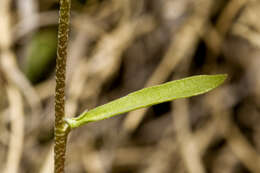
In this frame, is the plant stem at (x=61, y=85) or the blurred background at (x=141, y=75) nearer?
the plant stem at (x=61, y=85)

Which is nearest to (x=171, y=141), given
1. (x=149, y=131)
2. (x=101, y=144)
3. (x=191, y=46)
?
(x=149, y=131)

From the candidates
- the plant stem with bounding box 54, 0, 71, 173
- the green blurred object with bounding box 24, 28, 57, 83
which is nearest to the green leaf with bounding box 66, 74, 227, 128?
the plant stem with bounding box 54, 0, 71, 173

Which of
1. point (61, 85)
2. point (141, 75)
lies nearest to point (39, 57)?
point (141, 75)

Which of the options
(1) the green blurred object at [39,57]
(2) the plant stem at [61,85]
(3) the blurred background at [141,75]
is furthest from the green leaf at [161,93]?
(1) the green blurred object at [39,57]

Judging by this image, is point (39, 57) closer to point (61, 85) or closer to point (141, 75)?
point (141, 75)

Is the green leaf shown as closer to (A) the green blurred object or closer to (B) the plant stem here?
(B) the plant stem

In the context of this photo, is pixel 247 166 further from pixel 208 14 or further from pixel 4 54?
pixel 4 54

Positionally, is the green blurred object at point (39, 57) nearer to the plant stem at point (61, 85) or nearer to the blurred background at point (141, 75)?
the blurred background at point (141, 75)

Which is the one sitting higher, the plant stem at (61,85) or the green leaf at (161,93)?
the plant stem at (61,85)
